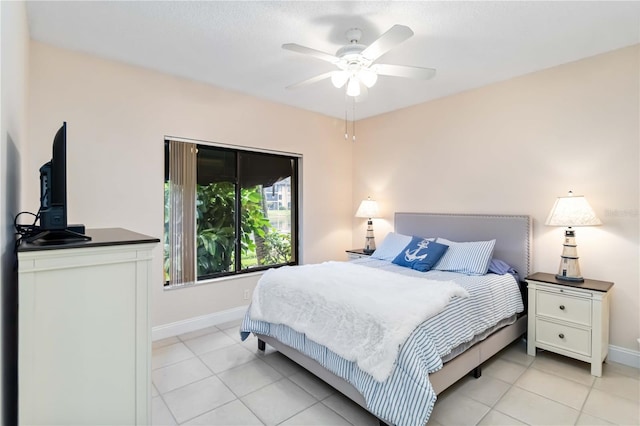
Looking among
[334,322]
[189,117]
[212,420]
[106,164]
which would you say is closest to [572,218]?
[334,322]

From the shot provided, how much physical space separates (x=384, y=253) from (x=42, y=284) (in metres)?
3.19

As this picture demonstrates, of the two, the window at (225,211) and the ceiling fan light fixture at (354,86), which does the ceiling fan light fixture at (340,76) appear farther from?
the window at (225,211)

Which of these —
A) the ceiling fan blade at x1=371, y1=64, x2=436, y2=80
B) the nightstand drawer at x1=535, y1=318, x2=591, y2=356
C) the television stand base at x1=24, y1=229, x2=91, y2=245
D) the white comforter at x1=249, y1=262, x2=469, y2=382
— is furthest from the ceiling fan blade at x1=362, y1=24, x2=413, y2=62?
the nightstand drawer at x1=535, y1=318, x2=591, y2=356

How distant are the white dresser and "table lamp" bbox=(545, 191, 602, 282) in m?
3.13

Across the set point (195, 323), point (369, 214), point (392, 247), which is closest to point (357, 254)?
point (369, 214)

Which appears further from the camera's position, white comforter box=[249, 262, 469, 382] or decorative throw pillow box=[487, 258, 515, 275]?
Result: decorative throw pillow box=[487, 258, 515, 275]

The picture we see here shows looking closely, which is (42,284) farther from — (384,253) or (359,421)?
(384,253)

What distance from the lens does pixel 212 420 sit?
203cm

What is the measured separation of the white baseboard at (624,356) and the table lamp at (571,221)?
675 millimetres

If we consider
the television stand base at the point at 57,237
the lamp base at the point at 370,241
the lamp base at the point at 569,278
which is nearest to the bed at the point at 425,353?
the lamp base at the point at 569,278

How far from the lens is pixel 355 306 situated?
2.09 metres

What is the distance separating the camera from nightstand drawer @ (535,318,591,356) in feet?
8.48

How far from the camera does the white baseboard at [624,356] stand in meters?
2.67

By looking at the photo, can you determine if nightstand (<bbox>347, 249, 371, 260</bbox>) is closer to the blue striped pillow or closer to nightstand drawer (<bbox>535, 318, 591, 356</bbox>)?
the blue striped pillow
